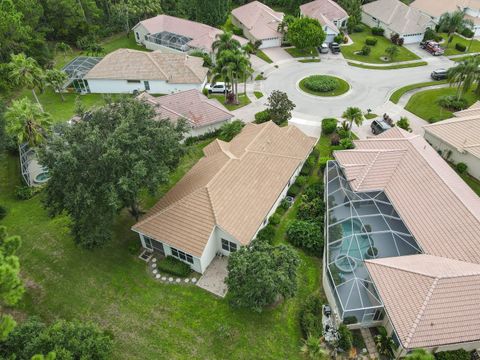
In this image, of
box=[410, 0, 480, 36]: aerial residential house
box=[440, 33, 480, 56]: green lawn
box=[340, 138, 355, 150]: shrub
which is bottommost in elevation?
box=[340, 138, 355, 150]: shrub

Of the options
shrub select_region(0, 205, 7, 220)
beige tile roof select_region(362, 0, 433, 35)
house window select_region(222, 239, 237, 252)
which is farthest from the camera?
beige tile roof select_region(362, 0, 433, 35)

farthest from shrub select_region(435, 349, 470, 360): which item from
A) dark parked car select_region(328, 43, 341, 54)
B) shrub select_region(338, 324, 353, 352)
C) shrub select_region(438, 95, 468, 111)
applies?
dark parked car select_region(328, 43, 341, 54)

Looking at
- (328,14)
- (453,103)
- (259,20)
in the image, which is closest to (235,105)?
(259,20)

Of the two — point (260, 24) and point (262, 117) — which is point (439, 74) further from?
point (260, 24)

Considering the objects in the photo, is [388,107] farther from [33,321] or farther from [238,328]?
[33,321]

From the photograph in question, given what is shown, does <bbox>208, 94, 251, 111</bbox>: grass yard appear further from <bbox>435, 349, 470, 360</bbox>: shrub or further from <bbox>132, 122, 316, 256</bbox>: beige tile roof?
<bbox>435, 349, 470, 360</bbox>: shrub

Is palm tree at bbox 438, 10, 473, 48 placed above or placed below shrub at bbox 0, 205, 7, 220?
above
